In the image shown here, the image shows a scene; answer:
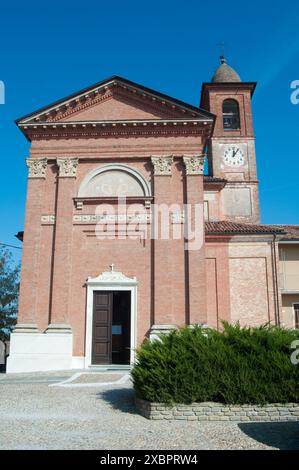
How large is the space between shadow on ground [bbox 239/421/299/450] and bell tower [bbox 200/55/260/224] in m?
20.4

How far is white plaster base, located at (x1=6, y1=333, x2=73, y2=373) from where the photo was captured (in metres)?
16.4

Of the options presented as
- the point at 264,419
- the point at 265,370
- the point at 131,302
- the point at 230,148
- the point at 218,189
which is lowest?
the point at 264,419

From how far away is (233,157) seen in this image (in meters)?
30.7

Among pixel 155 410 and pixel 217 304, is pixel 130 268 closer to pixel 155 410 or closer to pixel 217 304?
pixel 217 304

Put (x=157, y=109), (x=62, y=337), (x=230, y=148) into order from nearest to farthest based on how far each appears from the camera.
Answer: (x=62, y=337) → (x=157, y=109) → (x=230, y=148)

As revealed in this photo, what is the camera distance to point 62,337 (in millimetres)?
16734

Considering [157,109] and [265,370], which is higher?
[157,109]

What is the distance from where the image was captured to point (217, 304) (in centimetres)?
1933

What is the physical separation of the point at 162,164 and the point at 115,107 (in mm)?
3405

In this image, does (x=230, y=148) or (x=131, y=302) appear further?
(x=230, y=148)
